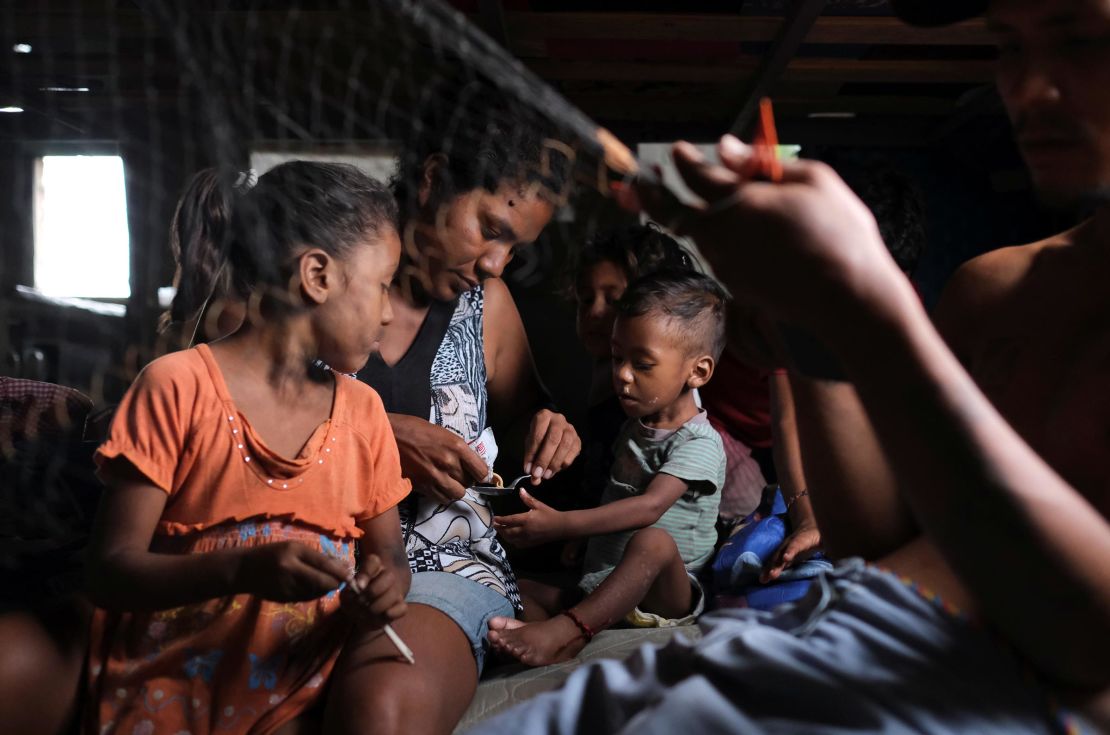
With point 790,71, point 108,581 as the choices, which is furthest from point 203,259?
point 790,71

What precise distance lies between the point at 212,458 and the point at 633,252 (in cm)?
106

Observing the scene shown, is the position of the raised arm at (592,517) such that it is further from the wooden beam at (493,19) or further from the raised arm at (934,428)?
the wooden beam at (493,19)

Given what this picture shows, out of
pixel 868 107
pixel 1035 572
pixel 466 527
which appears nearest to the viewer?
pixel 1035 572

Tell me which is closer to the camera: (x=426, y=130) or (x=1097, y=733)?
(x=1097, y=733)

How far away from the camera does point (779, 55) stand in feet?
6.08

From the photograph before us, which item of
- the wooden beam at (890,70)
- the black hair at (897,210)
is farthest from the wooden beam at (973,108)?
the black hair at (897,210)

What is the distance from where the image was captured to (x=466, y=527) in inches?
44.1

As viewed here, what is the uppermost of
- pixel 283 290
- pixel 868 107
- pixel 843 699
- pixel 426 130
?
pixel 868 107

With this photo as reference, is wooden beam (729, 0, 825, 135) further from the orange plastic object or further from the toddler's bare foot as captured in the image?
the orange plastic object

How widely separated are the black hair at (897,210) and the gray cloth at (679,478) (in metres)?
0.47

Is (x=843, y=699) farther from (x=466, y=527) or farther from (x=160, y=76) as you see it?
(x=160, y=76)

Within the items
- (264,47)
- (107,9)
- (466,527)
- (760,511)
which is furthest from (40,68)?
(760,511)

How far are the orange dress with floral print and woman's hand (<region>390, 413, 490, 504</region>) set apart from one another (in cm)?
18

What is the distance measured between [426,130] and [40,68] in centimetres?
47
